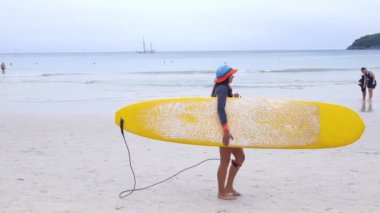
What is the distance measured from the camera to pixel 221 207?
5129 millimetres

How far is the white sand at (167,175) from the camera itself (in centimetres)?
520

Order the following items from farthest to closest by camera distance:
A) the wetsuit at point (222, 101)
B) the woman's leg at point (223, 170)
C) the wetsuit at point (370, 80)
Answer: the wetsuit at point (370, 80) < the woman's leg at point (223, 170) < the wetsuit at point (222, 101)

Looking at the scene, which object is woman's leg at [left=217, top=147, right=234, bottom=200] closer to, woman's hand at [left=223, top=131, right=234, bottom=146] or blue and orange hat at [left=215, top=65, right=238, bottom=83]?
woman's hand at [left=223, top=131, right=234, bottom=146]

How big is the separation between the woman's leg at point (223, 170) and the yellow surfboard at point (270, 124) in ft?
0.37

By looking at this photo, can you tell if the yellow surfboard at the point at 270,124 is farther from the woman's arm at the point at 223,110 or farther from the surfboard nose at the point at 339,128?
the woman's arm at the point at 223,110

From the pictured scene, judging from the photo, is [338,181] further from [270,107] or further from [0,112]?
[0,112]

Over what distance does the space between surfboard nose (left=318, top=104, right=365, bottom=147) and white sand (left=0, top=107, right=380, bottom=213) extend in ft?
2.03

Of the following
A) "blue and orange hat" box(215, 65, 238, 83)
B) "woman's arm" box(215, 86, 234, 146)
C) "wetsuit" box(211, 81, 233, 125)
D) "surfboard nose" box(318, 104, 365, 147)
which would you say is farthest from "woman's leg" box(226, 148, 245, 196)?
"surfboard nose" box(318, 104, 365, 147)

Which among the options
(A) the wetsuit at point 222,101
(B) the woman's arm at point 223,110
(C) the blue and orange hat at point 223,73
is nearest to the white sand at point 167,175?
(B) the woman's arm at point 223,110

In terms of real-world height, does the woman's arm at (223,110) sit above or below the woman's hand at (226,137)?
above

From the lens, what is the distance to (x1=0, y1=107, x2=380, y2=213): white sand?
5.20m

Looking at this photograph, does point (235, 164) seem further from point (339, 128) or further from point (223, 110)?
point (339, 128)

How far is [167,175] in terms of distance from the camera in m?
6.45

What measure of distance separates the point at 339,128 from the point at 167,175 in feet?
7.41
